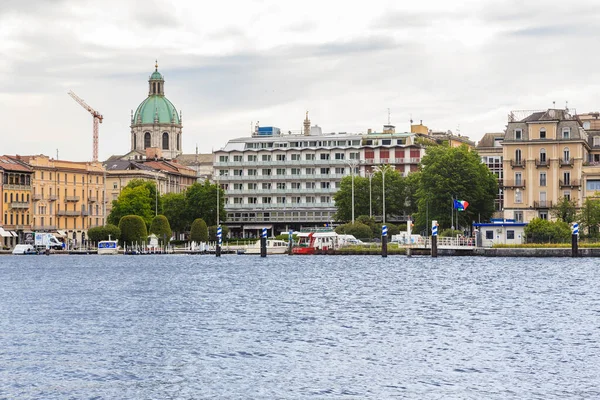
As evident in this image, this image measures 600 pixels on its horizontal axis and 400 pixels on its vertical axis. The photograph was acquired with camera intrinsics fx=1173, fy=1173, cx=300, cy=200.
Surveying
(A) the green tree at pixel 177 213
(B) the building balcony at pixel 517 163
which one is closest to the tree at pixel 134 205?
(A) the green tree at pixel 177 213

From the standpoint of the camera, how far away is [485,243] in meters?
130

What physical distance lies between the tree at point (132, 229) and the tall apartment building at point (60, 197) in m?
21.5

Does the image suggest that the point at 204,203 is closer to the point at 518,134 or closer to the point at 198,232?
the point at 198,232

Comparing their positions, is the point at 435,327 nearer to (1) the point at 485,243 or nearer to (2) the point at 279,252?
(1) the point at 485,243

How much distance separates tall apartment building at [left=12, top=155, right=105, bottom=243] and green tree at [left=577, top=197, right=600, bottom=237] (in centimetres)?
9033

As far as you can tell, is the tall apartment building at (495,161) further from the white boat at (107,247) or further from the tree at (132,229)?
the white boat at (107,247)

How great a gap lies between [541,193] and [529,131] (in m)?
7.69

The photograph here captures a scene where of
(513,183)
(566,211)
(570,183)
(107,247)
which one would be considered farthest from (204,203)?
(566,211)

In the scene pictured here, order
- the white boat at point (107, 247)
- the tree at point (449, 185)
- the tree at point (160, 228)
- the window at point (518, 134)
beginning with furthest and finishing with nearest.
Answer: the tree at point (160, 228) < the white boat at point (107, 247) < the tree at point (449, 185) < the window at point (518, 134)

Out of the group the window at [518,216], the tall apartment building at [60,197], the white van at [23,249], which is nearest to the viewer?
the window at [518,216]

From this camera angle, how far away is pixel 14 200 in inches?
7087

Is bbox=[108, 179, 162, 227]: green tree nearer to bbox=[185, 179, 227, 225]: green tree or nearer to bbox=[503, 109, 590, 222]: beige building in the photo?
bbox=[185, 179, 227, 225]: green tree

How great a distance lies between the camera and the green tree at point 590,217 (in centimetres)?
12812

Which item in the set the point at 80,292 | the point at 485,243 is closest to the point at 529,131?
the point at 485,243
